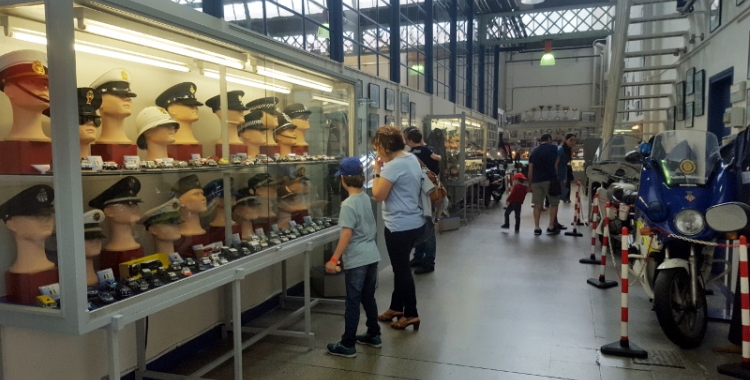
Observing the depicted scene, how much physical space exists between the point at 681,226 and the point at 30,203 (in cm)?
374

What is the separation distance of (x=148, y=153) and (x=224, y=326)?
1.64 metres

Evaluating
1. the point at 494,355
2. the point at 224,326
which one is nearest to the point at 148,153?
the point at 224,326

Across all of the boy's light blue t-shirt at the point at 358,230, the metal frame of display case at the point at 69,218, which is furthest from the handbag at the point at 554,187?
the metal frame of display case at the point at 69,218

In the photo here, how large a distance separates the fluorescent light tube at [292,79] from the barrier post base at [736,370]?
3366 mm

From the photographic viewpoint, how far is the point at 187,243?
9.82 feet

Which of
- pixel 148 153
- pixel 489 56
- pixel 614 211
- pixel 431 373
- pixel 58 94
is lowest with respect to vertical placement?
pixel 431 373

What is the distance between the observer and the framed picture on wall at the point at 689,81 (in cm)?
677

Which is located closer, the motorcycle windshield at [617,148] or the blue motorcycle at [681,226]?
the blue motorcycle at [681,226]

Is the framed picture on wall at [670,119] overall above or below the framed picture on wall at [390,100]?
below

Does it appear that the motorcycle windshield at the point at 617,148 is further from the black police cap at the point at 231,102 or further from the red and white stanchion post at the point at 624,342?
the black police cap at the point at 231,102

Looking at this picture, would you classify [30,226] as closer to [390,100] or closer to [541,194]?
[390,100]

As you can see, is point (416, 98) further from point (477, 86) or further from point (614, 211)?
point (477, 86)

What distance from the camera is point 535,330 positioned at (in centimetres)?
394

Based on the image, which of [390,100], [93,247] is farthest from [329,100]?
[390,100]
